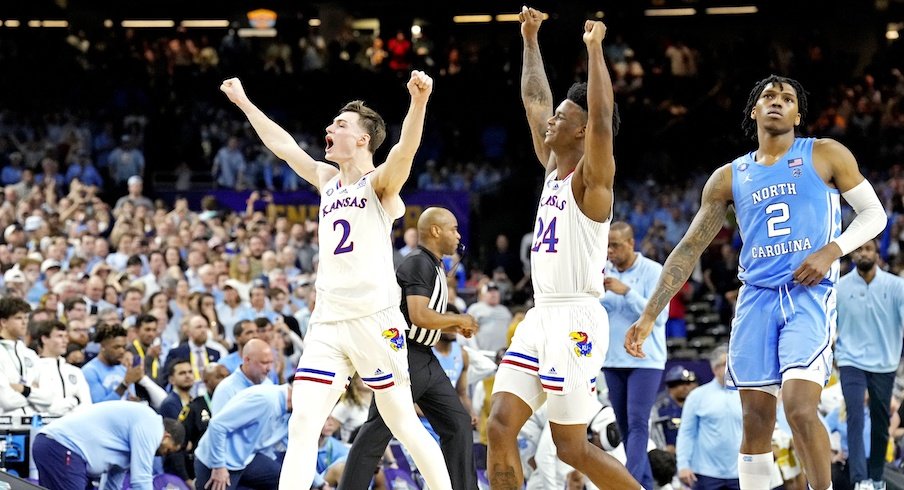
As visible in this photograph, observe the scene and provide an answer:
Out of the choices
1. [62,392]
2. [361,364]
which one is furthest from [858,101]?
[361,364]

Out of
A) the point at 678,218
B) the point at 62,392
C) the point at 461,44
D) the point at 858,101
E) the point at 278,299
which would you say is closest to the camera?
the point at 62,392

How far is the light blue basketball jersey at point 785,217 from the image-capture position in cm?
662

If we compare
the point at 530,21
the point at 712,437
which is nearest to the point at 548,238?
the point at 530,21

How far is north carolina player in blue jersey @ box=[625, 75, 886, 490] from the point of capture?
640 centimetres

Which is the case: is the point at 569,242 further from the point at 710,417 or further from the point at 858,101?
the point at 858,101

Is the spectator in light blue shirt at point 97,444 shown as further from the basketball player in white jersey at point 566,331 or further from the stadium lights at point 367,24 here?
the stadium lights at point 367,24

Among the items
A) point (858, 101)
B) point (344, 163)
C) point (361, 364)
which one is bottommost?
point (361, 364)

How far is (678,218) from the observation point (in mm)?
21344

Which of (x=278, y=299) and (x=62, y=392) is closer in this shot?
(x=62, y=392)

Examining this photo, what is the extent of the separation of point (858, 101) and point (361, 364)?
19796 mm

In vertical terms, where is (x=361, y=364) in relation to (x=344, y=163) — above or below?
below

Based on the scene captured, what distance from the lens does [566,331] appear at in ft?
21.8

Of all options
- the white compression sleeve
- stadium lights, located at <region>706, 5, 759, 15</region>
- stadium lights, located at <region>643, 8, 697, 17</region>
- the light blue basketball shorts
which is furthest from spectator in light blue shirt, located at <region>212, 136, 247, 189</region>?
the white compression sleeve

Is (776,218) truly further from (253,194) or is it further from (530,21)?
(253,194)
